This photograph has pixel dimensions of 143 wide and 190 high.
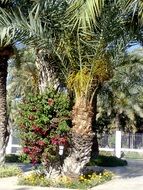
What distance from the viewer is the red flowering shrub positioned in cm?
1224

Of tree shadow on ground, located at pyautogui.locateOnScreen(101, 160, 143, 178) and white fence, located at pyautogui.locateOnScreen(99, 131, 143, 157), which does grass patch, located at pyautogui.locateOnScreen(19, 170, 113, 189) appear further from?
white fence, located at pyautogui.locateOnScreen(99, 131, 143, 157)

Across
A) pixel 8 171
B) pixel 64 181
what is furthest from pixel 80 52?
pixel 8 171

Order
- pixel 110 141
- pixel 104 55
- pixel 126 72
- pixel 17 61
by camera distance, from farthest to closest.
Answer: pixel 110 141 < pixel 126 72 < pixel 17 61 < pixel 104 55

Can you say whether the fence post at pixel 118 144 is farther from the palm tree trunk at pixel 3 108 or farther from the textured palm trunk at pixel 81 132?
the textured palm trunk at pixel 81 132

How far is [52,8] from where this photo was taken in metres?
12.4

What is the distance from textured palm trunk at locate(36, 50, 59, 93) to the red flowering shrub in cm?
95

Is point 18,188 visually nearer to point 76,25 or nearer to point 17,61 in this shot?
point 76,25

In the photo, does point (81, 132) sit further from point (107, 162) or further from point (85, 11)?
point (107, 162)

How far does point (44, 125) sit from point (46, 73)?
2012mm

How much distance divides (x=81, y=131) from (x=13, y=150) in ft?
59.4

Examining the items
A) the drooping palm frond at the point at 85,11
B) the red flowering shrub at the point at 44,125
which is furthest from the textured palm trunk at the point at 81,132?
the drooping palm frond at the point at 85,11

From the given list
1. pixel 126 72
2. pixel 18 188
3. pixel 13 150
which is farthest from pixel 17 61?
pixel 13 150

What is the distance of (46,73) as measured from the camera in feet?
45.0

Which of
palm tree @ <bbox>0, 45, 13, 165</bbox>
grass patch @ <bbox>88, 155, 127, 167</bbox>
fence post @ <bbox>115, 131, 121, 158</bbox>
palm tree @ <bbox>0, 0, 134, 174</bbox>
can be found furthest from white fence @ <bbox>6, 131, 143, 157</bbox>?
palm tree @ <bbox>0, 0, 134, 174</bbox>
